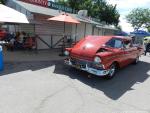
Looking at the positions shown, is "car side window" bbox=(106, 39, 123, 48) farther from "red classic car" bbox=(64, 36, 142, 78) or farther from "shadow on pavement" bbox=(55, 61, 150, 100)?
"shadow on pavement" bbox=(55, 61, 150, 100)

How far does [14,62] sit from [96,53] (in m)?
4.27

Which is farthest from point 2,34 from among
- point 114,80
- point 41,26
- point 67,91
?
point 67,91

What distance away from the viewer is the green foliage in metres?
38.4

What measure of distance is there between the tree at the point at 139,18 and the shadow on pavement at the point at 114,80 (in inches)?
2172

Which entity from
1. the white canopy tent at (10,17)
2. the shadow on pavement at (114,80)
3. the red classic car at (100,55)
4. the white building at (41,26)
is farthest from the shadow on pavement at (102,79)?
the white building at (41,26)

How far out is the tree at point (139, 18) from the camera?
60.1 metres

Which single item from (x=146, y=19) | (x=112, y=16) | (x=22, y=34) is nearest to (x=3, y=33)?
(x=22, y=34)

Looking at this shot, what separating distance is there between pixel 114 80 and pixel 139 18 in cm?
5823

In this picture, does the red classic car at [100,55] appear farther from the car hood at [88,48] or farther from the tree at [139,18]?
the tree at [139,18]

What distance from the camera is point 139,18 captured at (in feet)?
199

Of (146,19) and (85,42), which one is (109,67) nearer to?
(85,42)

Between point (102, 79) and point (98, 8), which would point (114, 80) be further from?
point (98, 8)

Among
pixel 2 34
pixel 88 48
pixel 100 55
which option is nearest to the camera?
pixel 100 55

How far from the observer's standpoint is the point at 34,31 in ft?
42.4
